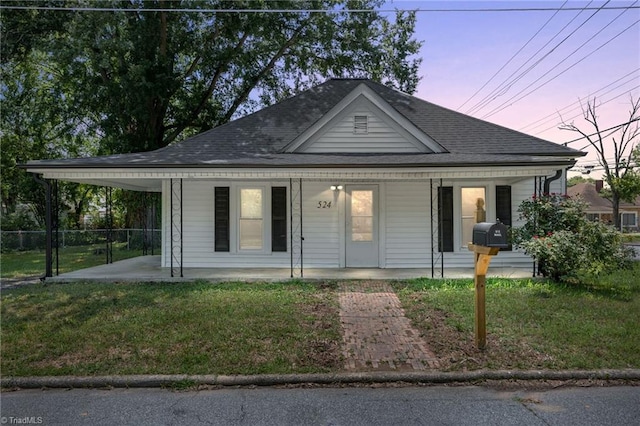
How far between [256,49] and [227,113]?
3.23m

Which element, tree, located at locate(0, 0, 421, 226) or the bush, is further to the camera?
tree, located at locate(0, 0, 421, 226)

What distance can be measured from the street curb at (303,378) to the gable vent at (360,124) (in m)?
7.79

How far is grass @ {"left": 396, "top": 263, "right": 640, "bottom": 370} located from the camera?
4527 millimetres

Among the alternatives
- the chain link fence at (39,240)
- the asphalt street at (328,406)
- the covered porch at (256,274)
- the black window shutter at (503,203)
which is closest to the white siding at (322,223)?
the covered porch at (256,274)

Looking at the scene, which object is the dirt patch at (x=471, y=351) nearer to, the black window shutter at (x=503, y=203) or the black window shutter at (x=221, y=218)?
the black window shutter at (x=503, y=203)

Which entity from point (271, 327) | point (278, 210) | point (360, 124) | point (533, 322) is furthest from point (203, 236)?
point (533, 322)

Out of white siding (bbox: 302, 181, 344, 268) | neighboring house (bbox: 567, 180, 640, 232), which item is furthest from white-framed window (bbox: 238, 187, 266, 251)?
neighboring house (bbox: 567, 180, 640, 232)

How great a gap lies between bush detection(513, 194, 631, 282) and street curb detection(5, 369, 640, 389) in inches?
146

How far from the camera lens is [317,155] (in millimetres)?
10578

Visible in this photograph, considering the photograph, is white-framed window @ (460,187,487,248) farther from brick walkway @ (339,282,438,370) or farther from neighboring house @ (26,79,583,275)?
brick walkway @ (339,282,438,370)

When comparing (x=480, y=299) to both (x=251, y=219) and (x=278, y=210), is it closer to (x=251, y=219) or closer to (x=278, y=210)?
(x=278, y=210)

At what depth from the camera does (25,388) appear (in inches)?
160

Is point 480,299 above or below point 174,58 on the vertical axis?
below

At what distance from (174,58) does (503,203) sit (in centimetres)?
1463
